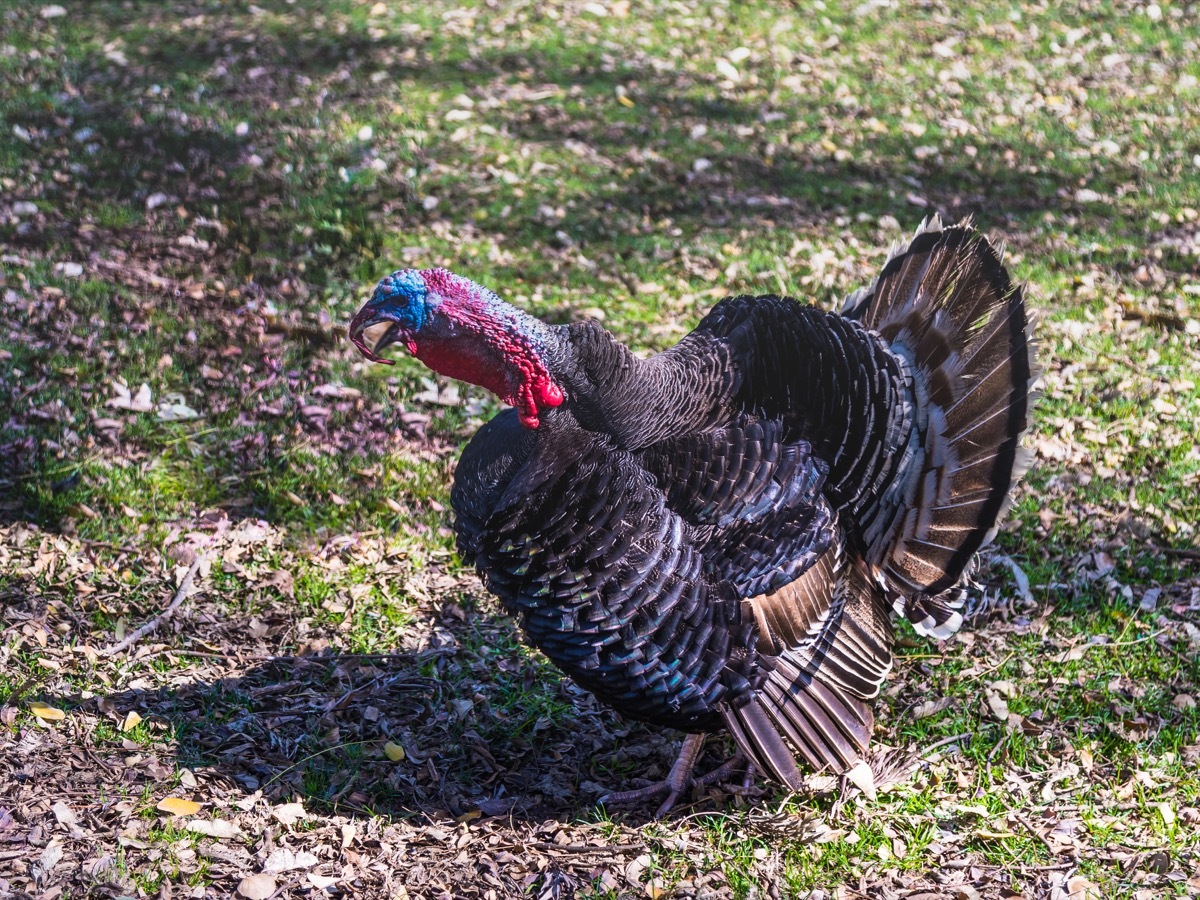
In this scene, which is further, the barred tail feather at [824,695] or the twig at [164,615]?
the twig at [164,615]

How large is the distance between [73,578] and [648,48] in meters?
7.42

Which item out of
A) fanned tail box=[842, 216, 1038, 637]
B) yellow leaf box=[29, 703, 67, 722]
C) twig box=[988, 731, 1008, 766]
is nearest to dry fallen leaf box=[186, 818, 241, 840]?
yellow leaf box=[29, 703, 67, 722]

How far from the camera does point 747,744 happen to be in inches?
149

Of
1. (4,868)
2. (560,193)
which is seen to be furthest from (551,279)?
(4,868)

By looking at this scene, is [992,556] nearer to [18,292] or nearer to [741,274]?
[741,274]

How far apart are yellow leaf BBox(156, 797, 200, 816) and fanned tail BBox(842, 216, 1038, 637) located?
2.50 meters

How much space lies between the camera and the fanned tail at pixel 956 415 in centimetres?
396

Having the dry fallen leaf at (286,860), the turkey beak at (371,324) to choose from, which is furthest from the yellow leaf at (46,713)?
the turkey beak at (371,324)

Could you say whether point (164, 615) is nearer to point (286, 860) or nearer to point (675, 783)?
point (286, 860)

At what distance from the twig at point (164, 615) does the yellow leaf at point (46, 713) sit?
0.40 metres

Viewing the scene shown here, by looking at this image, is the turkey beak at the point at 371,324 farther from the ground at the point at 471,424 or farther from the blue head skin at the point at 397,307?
the ground at the point at 471,424

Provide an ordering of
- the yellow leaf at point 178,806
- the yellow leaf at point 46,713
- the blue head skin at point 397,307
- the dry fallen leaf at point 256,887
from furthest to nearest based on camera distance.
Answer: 1. the yellow leaf at point 46,713
2. the yellow leaf at point 178,806
3. the dry fallen leaf at point 256,887
4. the blue head skin at point 397,307

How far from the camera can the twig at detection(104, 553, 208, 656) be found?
179 inches

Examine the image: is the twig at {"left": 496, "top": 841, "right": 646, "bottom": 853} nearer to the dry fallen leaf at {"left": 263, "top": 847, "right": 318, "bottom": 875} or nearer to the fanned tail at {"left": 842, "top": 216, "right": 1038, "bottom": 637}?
the dry fallen leaf at {"left": 263, "top": 847, "right": 318, "bottom": 875}
